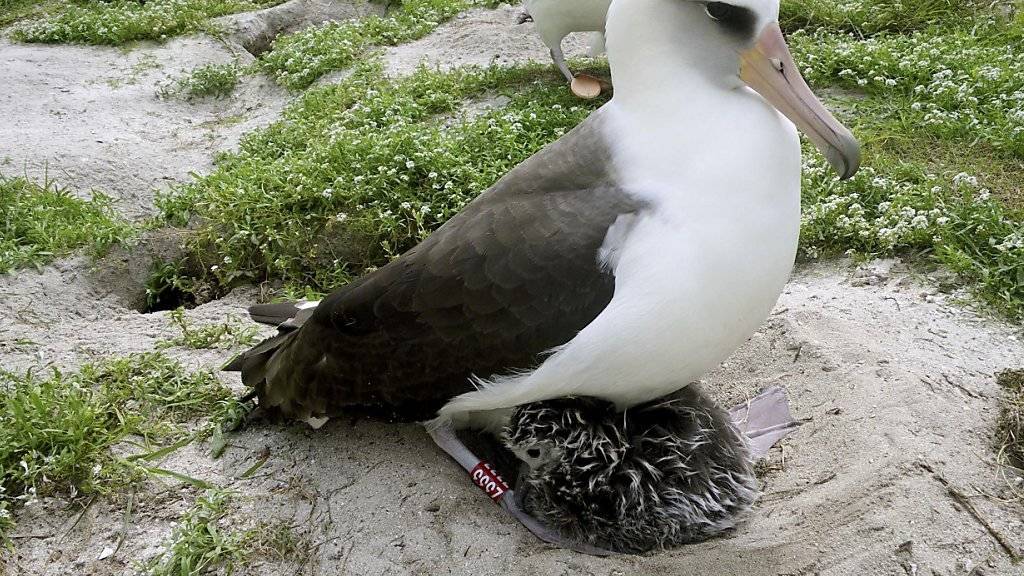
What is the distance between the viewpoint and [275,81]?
689 cm

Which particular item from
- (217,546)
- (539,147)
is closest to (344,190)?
(539,147)

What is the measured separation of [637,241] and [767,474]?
117 cm

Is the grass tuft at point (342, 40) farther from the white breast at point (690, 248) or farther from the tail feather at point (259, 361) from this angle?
the white breast at point (690, 248)

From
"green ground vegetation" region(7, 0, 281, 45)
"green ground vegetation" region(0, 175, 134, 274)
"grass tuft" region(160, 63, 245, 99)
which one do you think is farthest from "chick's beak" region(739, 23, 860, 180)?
"green ground vegetation" region(7, 0, 281, 45)

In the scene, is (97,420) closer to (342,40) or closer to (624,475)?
(624,475)

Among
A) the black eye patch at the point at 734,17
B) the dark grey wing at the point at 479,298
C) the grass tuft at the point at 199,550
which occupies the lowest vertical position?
the grass tuft at the point at 199,550

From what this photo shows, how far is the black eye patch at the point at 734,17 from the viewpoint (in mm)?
2311

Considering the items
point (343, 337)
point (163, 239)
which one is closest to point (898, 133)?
point (343, 337)

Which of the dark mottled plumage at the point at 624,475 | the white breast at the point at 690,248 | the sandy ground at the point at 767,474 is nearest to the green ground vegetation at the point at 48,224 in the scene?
the sandy ground at the point at 767,474

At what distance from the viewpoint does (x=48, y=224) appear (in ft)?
15.0

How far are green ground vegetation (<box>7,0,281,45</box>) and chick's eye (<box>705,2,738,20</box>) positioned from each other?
662cm

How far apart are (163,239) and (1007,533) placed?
13.2ft

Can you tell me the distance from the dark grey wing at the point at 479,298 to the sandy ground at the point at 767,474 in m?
0.31

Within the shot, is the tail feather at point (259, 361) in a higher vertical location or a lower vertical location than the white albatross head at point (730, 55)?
lower
